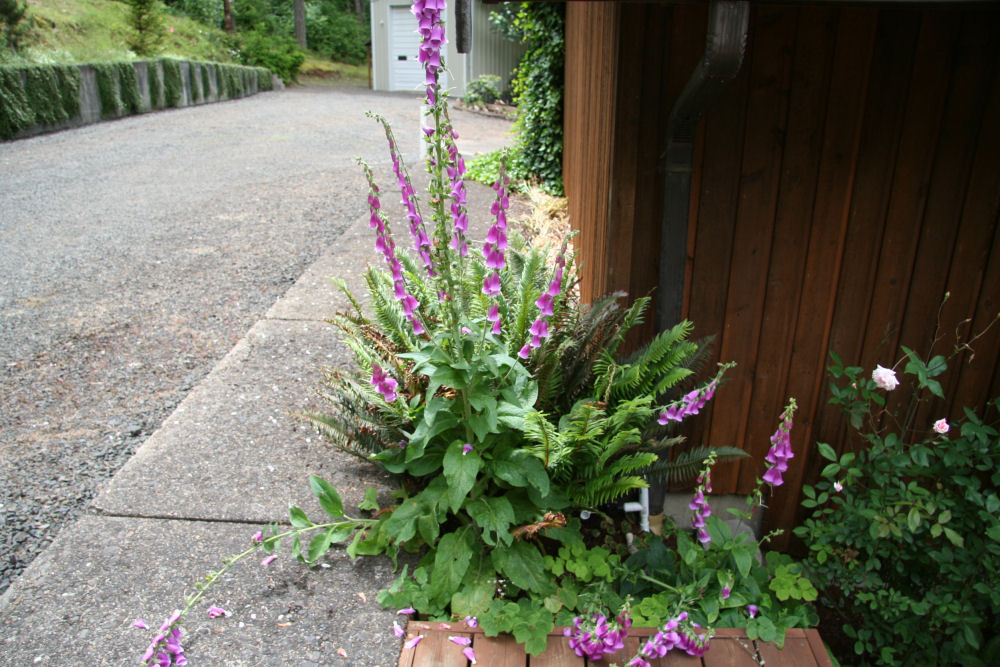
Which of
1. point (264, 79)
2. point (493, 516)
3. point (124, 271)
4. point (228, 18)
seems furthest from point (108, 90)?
point (228, 18)

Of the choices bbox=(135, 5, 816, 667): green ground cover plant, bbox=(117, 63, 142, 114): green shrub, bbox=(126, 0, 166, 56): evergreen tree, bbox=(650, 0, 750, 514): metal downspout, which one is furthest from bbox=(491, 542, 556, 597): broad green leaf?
bbox=(126, 0, 166, 56): evergreen tree

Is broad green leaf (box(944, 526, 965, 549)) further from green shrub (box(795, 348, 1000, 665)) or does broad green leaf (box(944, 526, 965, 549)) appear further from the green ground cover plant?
the green ground cover plant

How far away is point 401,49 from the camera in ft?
70.6

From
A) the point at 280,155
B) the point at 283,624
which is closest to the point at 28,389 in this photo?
the point at 283,624

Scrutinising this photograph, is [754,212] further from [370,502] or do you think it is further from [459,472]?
[370,502]

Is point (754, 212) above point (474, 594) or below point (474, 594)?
above

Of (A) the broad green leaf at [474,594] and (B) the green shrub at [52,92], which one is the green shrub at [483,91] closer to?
(B) the green shrub at [52,92]

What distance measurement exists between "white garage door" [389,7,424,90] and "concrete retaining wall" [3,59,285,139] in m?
5.78

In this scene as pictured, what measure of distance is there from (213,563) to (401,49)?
21.8 m

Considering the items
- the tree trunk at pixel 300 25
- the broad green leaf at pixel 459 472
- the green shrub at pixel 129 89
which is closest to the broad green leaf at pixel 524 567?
the broad green leaf at pixel 459 472

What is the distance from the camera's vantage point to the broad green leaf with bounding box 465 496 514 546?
2.01 metres

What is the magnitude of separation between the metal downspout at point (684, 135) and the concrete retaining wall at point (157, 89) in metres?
9.97

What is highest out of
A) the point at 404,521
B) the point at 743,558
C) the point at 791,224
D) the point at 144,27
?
the point at 144,27

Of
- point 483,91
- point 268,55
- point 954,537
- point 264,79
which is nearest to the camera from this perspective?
point 954,537
